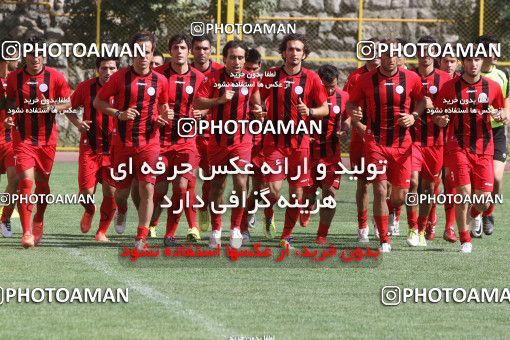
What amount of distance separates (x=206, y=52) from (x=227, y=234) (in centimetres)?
208

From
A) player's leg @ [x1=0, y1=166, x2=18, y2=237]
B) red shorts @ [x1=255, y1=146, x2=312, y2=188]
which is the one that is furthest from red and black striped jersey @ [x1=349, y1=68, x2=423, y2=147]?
player's leg @ [x1=0, y1=166, x2=18, y2=237]

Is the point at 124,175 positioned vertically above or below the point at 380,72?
below

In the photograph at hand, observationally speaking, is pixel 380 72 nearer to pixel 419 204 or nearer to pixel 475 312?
pixel 419 204

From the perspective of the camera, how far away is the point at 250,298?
9.75m

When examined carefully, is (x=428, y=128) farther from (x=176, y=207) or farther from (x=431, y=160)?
(x=176, y=207)

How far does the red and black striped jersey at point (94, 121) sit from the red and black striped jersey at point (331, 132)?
2.17 meters

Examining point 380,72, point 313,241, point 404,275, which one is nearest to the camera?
point 404,275

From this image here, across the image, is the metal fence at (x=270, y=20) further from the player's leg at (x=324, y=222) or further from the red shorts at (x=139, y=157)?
the red shorts at (x=139, y=157)

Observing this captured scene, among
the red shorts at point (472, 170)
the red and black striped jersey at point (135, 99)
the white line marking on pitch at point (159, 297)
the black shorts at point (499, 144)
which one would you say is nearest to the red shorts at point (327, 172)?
the red shorts at point (472, 170)

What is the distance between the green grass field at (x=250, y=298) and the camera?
843cm

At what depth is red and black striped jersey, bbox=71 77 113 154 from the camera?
13930 mm

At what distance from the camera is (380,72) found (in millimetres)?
12797

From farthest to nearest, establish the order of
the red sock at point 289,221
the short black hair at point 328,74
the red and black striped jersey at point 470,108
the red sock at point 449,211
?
the short black hair at point 328,74 → the red sock at point 449,211 → the red sock at point 289,221 → the red and black striped jersey at point 470,108

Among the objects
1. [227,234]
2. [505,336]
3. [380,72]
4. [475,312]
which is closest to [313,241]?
[227,234]
